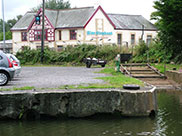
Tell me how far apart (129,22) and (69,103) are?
49333 millimetres

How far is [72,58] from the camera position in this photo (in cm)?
3878

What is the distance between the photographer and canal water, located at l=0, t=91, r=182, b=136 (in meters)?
10.1

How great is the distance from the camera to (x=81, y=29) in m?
53.5

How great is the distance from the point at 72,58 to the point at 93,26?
16566 mm

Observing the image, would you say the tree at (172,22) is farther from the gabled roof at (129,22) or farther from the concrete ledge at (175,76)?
the gabled roof at (129,22)

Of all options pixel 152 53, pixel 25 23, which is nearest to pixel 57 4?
pixel 25 23

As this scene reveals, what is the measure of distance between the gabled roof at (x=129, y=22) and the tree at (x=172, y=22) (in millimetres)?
25725

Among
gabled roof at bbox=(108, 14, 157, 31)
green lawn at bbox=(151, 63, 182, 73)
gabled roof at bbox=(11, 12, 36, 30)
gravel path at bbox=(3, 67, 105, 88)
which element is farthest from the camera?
gabled roof at bbox=(11, 12, 36, 30)

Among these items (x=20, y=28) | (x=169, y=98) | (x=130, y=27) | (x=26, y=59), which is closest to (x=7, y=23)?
(x=20, y=28)

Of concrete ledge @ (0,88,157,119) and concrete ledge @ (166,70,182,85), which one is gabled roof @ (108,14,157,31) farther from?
concrete ledge @ (0,88,157,119)

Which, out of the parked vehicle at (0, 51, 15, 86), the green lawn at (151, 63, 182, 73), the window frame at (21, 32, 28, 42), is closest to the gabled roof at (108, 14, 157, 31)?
the window frame at (21, 32, 28, 42)

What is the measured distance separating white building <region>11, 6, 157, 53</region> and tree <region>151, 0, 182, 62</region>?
21.9m

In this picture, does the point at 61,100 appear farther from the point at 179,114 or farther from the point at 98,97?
the point at 179,114

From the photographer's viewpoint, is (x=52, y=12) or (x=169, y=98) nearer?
(x=169, y=98)
